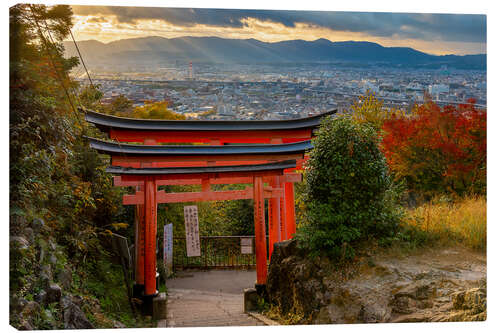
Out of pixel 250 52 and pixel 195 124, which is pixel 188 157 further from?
pixel 250 52

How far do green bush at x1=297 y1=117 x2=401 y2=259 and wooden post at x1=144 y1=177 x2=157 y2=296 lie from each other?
80.2 inches

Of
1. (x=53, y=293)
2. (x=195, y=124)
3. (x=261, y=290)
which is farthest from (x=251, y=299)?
(x=53, y=293)

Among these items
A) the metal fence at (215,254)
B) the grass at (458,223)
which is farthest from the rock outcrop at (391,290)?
the metal fence at (215,254)

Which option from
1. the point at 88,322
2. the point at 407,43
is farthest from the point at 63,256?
the point at 407,43

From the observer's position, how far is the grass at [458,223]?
593cm

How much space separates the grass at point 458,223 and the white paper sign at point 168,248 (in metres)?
4.15

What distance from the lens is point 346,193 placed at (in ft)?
19.0

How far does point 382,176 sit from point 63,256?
4157 mm

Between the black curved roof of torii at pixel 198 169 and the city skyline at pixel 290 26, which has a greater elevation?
the city skyline at pixel 290 26

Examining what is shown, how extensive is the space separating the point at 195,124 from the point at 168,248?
3.13 meters

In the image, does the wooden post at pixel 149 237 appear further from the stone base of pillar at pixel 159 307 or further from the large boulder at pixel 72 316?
the large boulder at pixel 72 316

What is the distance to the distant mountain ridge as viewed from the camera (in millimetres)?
6289

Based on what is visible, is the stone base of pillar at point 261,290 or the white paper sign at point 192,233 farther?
the white paper sign at point 192,233

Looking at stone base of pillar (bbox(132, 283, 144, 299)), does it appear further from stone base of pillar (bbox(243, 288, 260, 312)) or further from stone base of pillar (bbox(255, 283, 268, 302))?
stone base of pillar (bbox(255, 283, 268, 302))
